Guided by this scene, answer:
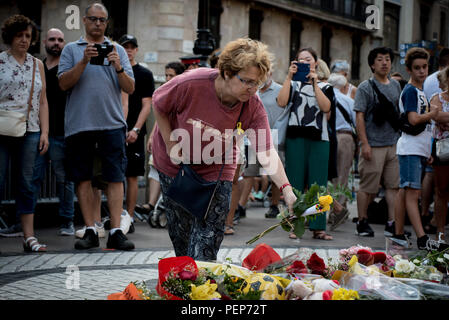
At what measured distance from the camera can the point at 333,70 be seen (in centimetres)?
1016

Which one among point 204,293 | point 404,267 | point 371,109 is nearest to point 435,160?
point 371,109

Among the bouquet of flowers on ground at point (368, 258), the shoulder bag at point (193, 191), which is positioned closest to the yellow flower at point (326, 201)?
the bouquet of flowers on ground at point (368, 258)

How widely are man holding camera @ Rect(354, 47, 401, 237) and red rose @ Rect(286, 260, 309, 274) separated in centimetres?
475

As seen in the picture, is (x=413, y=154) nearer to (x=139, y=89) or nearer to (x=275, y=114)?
(x=275, y=114)

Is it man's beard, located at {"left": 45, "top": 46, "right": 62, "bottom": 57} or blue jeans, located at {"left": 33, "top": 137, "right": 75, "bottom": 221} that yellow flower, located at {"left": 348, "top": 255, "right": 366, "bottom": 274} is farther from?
man's beard, located at {"left": 45, "top": 46, "right": 62, "bottom": 57}

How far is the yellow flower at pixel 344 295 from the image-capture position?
281 cm

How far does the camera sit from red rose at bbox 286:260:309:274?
138 inches

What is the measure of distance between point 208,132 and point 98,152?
2.79m

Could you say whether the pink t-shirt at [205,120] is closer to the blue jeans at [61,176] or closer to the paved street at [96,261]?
the paved street at [96,261]

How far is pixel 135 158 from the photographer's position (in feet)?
26.9

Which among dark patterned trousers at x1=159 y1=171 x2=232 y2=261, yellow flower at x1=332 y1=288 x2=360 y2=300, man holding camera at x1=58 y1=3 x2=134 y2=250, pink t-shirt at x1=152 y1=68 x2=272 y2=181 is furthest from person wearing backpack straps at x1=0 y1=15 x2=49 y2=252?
yellow flower at x1=332 y1=288 x2=360 y2=300
